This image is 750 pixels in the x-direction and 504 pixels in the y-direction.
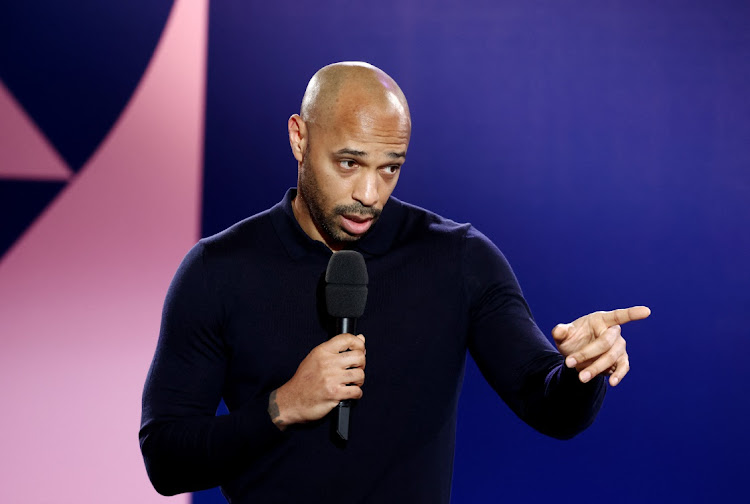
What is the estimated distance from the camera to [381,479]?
1.79 m

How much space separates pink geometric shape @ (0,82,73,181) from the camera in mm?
2797

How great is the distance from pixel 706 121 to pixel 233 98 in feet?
5.55

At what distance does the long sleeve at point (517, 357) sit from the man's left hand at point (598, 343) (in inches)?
3.2

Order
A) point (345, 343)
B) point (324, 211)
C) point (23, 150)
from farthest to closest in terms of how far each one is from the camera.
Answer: point (23, 150)
point (324, 211)
point (345, 343)

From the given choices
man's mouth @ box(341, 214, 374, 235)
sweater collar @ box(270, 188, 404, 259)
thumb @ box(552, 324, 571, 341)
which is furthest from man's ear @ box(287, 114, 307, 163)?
thumb @ box(552, 324, 571, 341)

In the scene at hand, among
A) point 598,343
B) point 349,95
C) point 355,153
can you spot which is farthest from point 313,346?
point 598,343

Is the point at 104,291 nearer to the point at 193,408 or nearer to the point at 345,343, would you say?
the point at 193,408

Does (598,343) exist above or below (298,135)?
below

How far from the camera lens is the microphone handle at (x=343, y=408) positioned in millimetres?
1488

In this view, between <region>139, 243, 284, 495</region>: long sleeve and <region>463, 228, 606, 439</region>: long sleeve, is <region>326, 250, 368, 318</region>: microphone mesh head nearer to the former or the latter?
<region>139, 243, 284, 495</region>: long sleeve

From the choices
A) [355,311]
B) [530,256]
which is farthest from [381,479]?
[530,256]

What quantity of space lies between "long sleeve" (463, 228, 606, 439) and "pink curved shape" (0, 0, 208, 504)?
4.41ft

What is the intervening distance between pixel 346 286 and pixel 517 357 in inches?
18.2

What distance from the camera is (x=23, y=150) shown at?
2.81 meters
